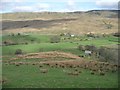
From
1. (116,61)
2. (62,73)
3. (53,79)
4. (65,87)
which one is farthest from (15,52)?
(65,87)

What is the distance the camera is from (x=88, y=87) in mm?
26781

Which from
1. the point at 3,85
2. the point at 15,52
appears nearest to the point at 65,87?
the point at 3,85

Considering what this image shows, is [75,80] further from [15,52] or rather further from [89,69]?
[15,52]

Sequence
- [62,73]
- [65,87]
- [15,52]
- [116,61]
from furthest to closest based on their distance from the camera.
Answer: [15,52], [116,61], [62,73], [65,87]

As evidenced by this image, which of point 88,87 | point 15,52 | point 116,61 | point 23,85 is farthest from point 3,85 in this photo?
point 15,52

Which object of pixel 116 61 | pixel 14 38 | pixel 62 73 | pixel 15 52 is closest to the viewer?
pixel 62 73

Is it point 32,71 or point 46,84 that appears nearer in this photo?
point 46,84

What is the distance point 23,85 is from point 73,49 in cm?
4458

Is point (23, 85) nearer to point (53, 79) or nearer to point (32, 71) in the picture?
point (53, 79)

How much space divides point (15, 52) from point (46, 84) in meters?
41.7

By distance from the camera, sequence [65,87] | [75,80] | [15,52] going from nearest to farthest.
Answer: [65,87]
[75,80]
[15,52]

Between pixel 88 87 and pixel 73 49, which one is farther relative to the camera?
pixel 73 49

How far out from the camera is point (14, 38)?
103 metres

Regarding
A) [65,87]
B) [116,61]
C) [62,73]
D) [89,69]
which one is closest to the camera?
[65,87]
